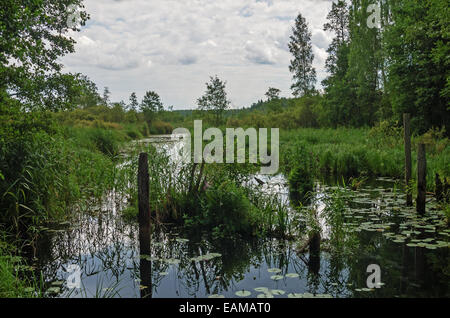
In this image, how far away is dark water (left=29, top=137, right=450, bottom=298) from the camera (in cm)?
440

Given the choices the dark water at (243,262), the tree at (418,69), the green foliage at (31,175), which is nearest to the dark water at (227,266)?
the dark water at (243,262)

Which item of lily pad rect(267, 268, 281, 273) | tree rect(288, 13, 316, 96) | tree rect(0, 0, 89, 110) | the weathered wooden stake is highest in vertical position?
tree rect(288, 13, 316, 96)

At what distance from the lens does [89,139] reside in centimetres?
1719

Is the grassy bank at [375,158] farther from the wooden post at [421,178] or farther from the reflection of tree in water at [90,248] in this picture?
the reflection of tree in water at [90,248]

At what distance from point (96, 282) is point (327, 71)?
3099cm

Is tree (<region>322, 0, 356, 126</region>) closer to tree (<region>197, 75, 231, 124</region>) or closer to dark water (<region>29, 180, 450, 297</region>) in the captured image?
tree (<region>197, 75, 231, 124</region>)

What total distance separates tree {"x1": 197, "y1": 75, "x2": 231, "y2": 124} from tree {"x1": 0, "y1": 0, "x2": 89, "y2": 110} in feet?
50.8

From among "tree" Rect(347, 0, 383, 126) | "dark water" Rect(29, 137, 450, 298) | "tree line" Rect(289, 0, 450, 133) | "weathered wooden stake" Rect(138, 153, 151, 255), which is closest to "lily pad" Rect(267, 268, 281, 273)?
"dark water" Rect(29, 137, 450, 298)

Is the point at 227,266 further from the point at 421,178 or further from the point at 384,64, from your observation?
the point at 384,64

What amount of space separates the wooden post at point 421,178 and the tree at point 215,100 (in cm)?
2308

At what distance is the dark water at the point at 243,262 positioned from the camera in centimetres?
440
